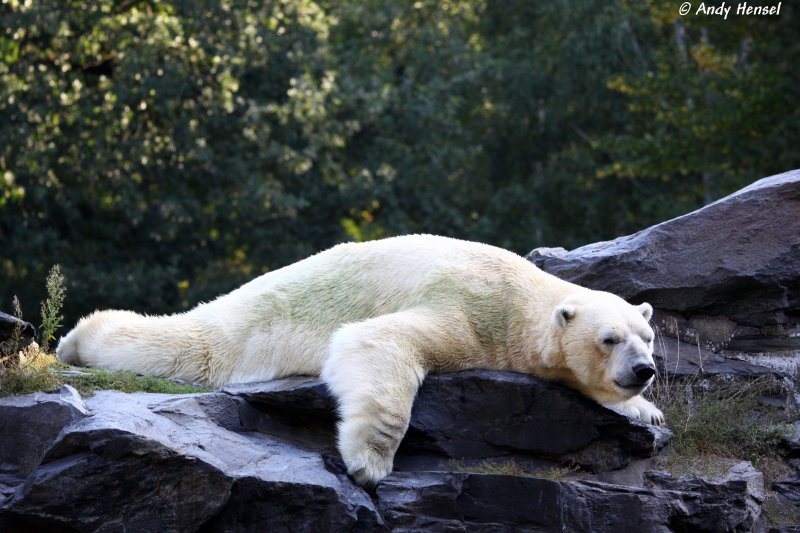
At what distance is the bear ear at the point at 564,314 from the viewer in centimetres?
585

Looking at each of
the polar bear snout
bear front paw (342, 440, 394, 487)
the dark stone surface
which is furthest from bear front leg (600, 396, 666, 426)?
bear front paw (342, 440, 394, 487)

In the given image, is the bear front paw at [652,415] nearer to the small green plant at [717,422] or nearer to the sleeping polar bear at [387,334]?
the sleeping polar bear at [387,334]

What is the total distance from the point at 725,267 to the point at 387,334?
285 cm

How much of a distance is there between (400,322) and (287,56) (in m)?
14.5

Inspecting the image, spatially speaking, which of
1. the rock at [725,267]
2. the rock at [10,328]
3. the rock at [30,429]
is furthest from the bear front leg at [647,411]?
the rock at [10,328]

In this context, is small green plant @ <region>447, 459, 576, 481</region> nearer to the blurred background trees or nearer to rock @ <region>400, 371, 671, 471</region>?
rock @ <region>400, 371, 671, 471</region>

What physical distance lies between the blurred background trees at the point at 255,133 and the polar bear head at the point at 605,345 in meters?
13.2

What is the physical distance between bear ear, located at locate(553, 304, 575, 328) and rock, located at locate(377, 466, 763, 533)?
902mm

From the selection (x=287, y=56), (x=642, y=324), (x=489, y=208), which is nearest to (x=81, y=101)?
(x=287, y=56)

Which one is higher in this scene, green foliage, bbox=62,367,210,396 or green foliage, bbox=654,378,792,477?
green foliage, bbox=62,367,210,396

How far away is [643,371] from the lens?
18.2 ft

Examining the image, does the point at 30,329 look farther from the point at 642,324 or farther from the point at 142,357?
the point at 642,324

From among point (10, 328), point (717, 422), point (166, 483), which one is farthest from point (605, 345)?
point (10, 328)

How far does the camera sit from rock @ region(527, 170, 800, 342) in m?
7.30
